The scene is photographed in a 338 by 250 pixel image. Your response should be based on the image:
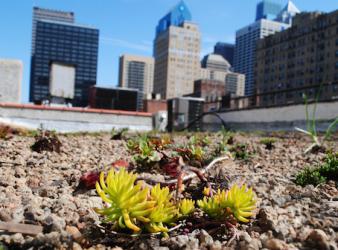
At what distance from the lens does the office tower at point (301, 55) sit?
113000 mm

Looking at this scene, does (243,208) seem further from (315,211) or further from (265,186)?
(265,186)

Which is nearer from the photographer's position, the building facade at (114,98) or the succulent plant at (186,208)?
the succulent plant at (186,208)

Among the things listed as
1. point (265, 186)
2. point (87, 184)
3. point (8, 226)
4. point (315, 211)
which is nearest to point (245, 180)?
point (265, 186)

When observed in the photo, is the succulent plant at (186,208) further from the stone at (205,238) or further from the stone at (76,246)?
the stone at (76,246)

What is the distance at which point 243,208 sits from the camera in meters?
1.89

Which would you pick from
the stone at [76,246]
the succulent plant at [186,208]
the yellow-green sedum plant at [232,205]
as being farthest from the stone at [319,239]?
the stone at [76,246]

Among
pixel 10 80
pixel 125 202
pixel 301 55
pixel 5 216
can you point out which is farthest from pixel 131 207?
pixel 301 55

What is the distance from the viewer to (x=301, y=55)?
12331 centimetres

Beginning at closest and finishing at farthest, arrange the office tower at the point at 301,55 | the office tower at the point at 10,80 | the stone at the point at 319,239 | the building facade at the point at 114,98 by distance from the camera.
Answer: the stone at the point at 319,239 → the office tower at the point at 10,80 → the building facade at the point at 114,98 → the office tower at the point at 301,55

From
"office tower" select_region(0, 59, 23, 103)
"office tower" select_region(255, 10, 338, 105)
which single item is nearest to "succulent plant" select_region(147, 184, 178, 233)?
"office tower" select_region(0, 59, 23, 103)

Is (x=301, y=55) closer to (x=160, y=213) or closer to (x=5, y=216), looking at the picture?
(x=160, y=213)

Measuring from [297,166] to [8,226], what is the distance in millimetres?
2922

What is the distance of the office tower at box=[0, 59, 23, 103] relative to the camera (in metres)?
16.3

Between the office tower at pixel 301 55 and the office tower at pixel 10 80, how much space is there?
333 feet
